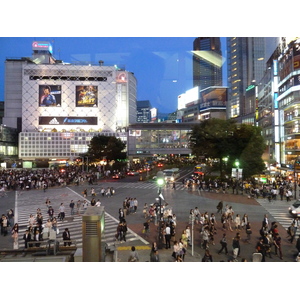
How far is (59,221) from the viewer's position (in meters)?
15.4

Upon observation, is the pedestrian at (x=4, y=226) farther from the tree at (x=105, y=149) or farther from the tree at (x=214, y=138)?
the tree at (x=105, y=149)

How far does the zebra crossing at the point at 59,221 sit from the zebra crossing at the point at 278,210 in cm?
761

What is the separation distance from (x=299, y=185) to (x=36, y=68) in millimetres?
58861

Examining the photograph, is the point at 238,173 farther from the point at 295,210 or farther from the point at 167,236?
the point at 167,236

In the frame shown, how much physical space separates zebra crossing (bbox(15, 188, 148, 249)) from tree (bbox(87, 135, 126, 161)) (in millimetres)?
19450

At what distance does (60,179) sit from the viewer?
2962 cm

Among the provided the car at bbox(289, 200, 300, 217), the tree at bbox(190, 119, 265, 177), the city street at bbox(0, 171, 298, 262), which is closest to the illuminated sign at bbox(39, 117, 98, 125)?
the city street at bbox(0, 171, 298, 262)

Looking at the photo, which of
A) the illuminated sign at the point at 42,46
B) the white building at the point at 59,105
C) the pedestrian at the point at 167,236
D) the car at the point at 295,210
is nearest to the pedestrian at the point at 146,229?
the pedestrian at the point at 167,236

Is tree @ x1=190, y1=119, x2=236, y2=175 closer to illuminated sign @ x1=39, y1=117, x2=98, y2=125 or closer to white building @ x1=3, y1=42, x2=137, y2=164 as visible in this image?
white building @ x1=3, y1=42, x2=137, y2=164

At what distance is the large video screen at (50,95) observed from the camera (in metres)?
62.6

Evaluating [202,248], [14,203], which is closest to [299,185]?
[202,248]

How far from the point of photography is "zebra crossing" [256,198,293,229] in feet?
47.7

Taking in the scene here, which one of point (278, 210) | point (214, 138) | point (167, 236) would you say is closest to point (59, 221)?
point (167, 236)
